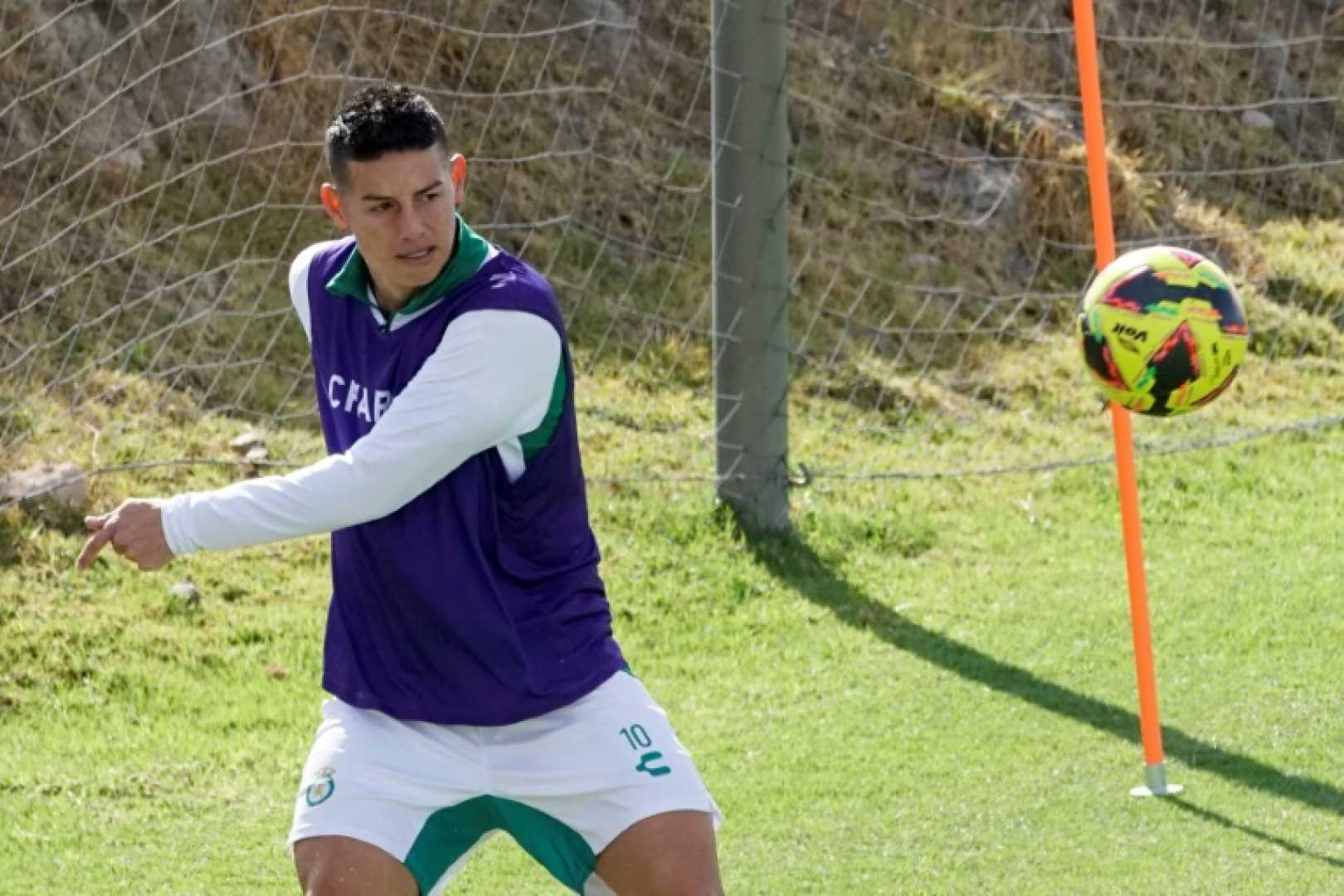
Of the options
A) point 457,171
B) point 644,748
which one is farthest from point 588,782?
point 457,171

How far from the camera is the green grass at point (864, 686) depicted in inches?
194

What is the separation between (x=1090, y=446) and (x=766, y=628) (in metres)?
2.09

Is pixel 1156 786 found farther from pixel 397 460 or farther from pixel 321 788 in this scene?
pixel 397 460

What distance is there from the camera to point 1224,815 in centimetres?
512

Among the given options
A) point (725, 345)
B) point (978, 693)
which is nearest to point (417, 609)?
point (978, 693)

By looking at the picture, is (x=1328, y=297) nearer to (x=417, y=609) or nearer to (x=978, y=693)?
(x=978, y=693)

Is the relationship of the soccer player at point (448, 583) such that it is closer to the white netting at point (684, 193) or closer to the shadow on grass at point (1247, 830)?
the shadow on grass at point (1247, 830)

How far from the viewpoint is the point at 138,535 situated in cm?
331

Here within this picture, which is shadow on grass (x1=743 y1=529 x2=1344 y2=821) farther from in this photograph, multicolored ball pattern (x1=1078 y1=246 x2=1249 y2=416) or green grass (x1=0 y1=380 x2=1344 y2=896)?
multicolored ball pattern (x1=1078 y1=246 x2=1249 y2=416)

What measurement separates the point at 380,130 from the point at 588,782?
3.64ft

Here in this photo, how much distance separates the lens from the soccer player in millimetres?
3400

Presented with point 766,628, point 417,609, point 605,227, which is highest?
point 417,609

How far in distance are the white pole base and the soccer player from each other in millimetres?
1984

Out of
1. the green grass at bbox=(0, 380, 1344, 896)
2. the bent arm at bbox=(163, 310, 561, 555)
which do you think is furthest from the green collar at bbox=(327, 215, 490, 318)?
the green grass at bbox=(0, 380, 1344, 896)
